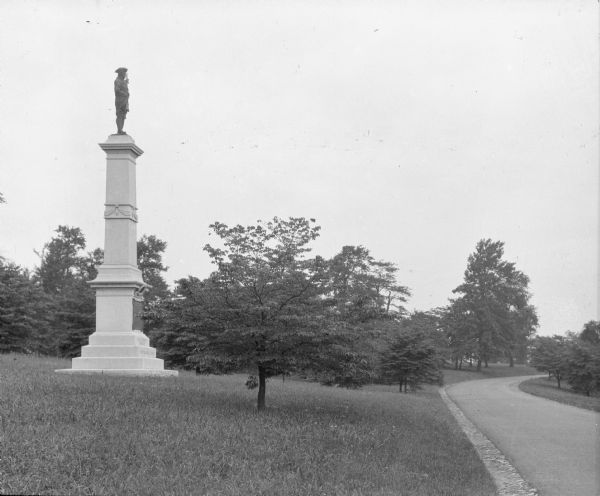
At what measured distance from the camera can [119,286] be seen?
1791cm

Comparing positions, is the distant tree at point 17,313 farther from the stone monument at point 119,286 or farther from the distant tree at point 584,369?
the distant tree at point 584,369

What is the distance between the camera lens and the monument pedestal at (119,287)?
1728 cm

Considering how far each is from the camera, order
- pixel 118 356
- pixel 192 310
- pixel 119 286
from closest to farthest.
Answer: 1. pixel 192 310
2. pixel 118 356
3. pixel 119 286

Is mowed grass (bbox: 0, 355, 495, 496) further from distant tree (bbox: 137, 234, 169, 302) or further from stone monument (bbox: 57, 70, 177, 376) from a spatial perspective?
distant tree (bbox: 137, 234, 169, 302)

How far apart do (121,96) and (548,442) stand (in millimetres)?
14966

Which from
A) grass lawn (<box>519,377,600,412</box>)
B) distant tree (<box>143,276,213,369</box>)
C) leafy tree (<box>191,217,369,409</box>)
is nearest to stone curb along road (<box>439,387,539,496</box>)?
leafy tree (<box>191,217,369,409</box>)

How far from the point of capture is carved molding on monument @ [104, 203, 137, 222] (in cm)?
1836

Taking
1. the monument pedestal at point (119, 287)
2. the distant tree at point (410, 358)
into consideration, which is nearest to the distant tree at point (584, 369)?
the distant tree at point (410, 358)

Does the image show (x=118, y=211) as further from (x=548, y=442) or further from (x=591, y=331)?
(x=591, y=331)

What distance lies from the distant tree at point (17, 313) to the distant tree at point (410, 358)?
1631 cm

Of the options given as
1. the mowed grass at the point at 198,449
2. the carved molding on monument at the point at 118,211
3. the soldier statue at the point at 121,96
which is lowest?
the mowed grass at the point at 198,449

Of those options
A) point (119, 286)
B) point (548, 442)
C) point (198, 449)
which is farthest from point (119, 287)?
point (548, 442)

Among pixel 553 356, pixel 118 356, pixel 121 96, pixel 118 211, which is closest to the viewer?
pixel 118 356

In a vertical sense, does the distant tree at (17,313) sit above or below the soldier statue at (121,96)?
below
